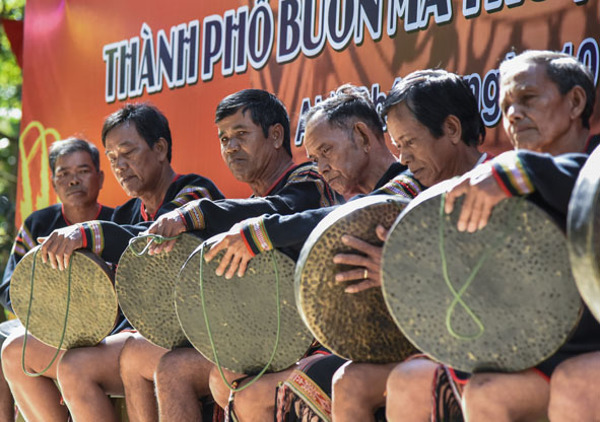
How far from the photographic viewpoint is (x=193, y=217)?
349cm

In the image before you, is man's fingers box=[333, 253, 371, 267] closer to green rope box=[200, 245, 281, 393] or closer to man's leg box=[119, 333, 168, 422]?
green rope box=[200, 245, 281, 393]

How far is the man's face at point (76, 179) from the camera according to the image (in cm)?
517

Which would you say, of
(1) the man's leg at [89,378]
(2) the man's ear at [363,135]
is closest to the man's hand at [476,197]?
(2) the man's ear at [363,135]

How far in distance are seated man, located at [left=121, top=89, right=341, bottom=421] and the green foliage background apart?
601 centimetres

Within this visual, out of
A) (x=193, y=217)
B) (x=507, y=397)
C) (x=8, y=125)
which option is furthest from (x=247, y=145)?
(x=8, y=125)

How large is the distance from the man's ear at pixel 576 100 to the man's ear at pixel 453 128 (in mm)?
475

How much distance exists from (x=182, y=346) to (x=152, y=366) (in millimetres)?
191

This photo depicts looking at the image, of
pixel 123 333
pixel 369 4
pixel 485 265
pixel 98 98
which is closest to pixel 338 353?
pixel 485 265

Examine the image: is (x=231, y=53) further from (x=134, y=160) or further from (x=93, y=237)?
(x=93, y=237)

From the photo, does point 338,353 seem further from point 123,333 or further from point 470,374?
point 123,333

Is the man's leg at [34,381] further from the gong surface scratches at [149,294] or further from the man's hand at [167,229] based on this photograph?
the man's hand at [167,229]

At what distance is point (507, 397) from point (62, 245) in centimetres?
201

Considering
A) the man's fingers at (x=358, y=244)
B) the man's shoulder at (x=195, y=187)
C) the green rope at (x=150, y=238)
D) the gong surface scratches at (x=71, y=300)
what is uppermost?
the man's shoulder at (x=195, y=187)

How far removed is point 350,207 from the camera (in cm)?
282
